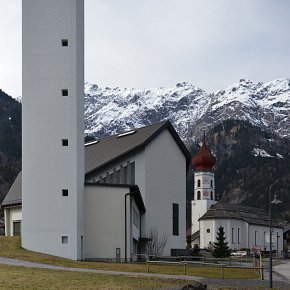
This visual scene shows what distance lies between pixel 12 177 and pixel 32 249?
134863 mm

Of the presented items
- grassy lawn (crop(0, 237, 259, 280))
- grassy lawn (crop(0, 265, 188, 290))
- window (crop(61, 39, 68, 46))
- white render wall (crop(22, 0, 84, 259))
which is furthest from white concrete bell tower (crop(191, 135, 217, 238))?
grassy lawn (crop(0, 265, 188, 290))

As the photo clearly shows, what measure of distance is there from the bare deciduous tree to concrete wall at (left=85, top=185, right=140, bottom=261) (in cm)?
755

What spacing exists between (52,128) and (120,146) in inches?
596

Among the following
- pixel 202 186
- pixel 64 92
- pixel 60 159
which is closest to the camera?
pixel 60 159

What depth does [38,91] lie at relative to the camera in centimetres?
4722

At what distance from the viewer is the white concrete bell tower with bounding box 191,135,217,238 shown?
138m

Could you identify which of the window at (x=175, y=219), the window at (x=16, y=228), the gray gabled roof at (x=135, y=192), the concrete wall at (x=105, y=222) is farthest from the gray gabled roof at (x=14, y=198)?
the window at (x=175, y=219)

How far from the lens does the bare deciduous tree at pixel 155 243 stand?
57781 mm

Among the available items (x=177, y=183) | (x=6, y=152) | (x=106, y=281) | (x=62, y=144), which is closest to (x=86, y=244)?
(x=62, y=144)

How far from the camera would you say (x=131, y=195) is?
51469 mm

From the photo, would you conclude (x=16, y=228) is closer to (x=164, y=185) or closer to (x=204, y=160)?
(x=164, y=185)

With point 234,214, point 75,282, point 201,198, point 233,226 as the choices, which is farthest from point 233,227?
point 75,282

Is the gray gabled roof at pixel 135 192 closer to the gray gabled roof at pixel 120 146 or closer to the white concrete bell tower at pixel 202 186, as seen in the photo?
the gray gabled roof at pixel 120 146

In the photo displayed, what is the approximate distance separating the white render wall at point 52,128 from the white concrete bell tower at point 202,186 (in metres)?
92.3
